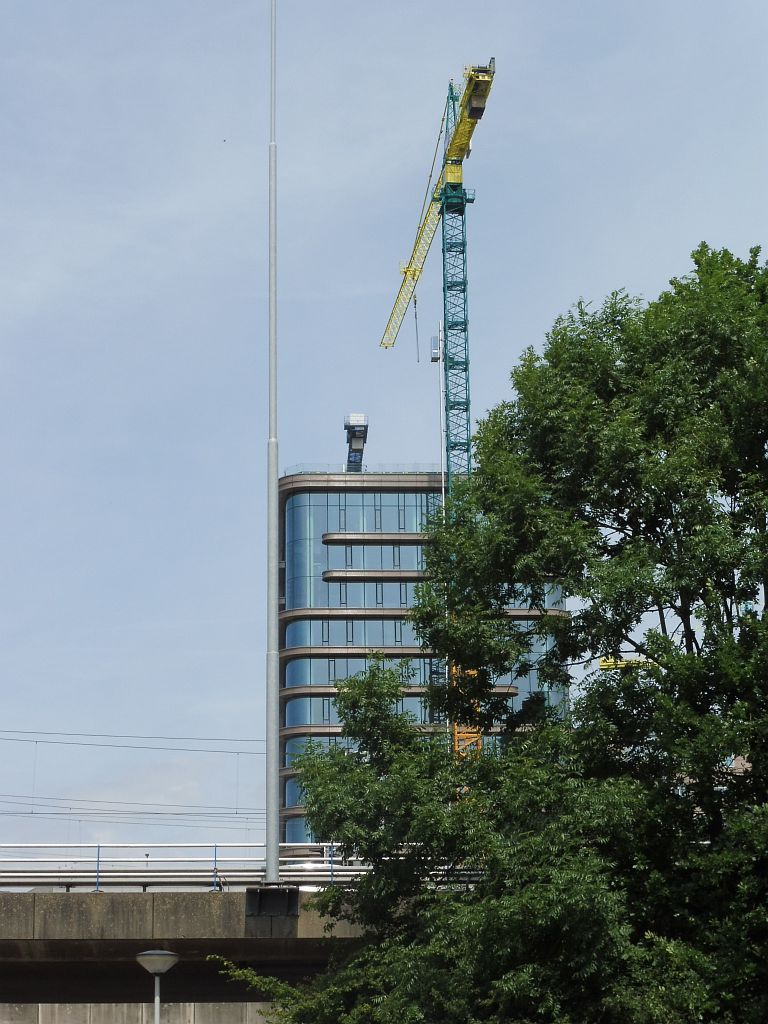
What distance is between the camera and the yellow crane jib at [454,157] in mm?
108312

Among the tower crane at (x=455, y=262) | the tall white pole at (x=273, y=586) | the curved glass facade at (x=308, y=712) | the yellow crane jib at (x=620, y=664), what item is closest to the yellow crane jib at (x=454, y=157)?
the tower crane at (x=455, y=262)

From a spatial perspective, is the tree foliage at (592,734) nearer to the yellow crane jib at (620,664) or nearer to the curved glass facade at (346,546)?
the yellow crane jib at (620,664)

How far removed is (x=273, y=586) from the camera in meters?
24.3

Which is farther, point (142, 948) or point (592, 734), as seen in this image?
point (142, 948)

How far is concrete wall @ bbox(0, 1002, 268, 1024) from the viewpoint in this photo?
23.6 meters

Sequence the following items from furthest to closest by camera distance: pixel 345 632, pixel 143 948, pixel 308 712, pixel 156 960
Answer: pixel 345 632 → pixel 308 712 → pixel 143 948 → pixel 156 960

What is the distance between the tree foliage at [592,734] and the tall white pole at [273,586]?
135 centimetres

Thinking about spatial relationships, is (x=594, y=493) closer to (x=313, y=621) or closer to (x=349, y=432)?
(x=313, y=621)

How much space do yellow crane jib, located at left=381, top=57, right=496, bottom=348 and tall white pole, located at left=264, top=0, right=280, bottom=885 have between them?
82831 mm

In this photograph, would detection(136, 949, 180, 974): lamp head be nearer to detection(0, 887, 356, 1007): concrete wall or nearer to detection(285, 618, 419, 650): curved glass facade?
detection(0, 887, 356, 1007): concrete wall

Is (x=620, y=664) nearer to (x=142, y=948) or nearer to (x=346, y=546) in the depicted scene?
(x=142, y=948)

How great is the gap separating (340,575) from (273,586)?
86821mm

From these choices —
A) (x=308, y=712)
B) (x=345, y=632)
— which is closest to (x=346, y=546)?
(x=345, y=632)

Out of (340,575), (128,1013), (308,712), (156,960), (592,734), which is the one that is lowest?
(128,1013)
